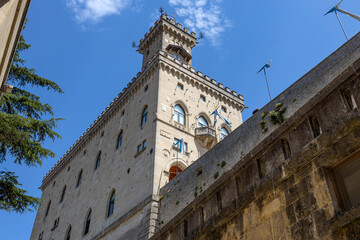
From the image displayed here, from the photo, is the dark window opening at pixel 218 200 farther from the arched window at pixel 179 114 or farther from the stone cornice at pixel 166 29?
the stone cornice at pixel 166 29

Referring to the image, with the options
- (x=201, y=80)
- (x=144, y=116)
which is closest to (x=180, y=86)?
(x=201, y=80)

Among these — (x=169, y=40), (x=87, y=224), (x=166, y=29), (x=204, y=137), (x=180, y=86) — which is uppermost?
(x=166, y=29)

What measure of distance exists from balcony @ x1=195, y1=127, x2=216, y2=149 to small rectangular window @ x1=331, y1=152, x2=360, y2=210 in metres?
15.6

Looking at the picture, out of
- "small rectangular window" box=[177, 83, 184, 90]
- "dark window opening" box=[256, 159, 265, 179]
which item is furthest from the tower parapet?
"dark window opening" box=[256, 159, 265, 179]

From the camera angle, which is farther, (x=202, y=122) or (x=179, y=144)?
(x=202, y=122)

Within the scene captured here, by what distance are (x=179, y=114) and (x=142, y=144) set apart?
326cm

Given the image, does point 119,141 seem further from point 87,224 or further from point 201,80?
point 201,80

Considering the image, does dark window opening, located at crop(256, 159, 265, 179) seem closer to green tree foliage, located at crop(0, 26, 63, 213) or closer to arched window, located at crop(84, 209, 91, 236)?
green tree foliage, located at crop(0, 26, 63, 213)

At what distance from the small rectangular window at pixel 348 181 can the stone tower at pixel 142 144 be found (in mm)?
11114

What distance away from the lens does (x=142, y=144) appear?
20.2m

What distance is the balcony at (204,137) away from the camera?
21375mm

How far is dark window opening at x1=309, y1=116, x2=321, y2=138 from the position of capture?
6195mm

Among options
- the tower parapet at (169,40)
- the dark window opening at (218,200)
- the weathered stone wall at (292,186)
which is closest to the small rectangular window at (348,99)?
the weathered stone wall at (292,186)

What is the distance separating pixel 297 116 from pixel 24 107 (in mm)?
10106
